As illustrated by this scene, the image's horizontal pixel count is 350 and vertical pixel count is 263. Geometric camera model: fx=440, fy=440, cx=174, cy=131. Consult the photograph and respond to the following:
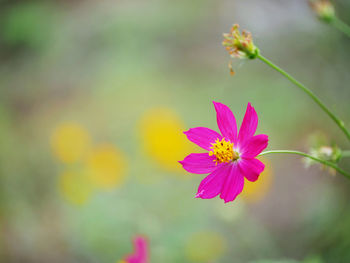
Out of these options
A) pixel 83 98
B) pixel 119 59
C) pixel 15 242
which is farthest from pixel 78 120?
pixel 15 242

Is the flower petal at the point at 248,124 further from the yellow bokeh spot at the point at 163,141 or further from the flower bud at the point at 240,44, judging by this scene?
the yellow bokeh spot at the point at 163,141

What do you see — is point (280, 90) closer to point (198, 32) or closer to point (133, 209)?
point (133, 209)

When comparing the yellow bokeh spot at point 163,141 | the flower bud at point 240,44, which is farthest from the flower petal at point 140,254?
the yellow bokeh spot at point 163,141

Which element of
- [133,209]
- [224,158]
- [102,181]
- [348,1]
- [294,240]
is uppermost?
[348,1]

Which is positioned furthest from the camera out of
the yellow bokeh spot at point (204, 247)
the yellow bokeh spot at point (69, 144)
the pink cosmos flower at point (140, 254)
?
the yellow bokeh spot at point (69, 144)

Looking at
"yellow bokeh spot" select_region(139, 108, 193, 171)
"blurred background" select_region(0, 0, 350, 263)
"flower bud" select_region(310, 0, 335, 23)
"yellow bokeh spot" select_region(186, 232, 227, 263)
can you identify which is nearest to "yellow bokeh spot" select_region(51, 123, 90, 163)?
"blurred background" select_region(0, 0, 350, 263)

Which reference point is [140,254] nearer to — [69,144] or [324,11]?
[324,11]
